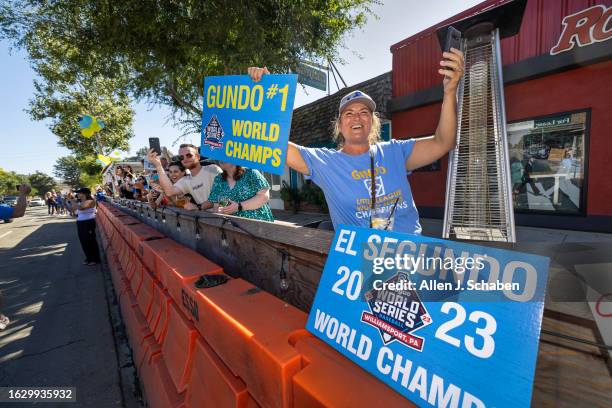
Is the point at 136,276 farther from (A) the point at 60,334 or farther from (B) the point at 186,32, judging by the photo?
(B) the point at 186,32

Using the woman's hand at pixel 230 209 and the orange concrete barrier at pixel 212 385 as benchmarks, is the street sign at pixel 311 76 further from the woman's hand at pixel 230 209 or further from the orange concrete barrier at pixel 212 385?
the orange concrete barrier at pixel 212 385

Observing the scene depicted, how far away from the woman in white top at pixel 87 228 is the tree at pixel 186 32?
409 cm

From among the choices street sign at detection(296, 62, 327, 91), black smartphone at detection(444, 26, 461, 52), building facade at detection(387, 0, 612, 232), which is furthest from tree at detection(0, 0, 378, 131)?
black smartphone at detection(444, 26, 461, 52)

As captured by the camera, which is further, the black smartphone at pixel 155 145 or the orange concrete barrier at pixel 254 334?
the black smartphone at pixel 155 145

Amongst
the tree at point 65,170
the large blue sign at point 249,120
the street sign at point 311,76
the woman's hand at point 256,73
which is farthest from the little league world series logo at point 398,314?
the tree at point 65,170

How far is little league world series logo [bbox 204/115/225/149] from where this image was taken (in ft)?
7.59

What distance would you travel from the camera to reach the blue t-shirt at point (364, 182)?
69.5 inches

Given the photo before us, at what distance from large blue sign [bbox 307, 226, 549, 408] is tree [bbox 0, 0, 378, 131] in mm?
7383

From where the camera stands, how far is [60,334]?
3.53m

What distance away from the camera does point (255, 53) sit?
22.6ft

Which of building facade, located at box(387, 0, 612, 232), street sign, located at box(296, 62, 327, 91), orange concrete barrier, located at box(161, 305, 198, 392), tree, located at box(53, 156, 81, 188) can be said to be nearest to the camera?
orange concrete barrier, located at box(161, 305, 198, 392)

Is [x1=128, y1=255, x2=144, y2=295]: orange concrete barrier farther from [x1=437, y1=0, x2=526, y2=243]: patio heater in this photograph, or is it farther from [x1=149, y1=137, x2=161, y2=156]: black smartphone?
Result: [x1=437, y1=0, x2=526, y2=243]: patio heater

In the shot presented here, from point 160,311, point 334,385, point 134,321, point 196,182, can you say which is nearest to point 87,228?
point 196,182

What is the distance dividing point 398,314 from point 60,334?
4.72 metres
